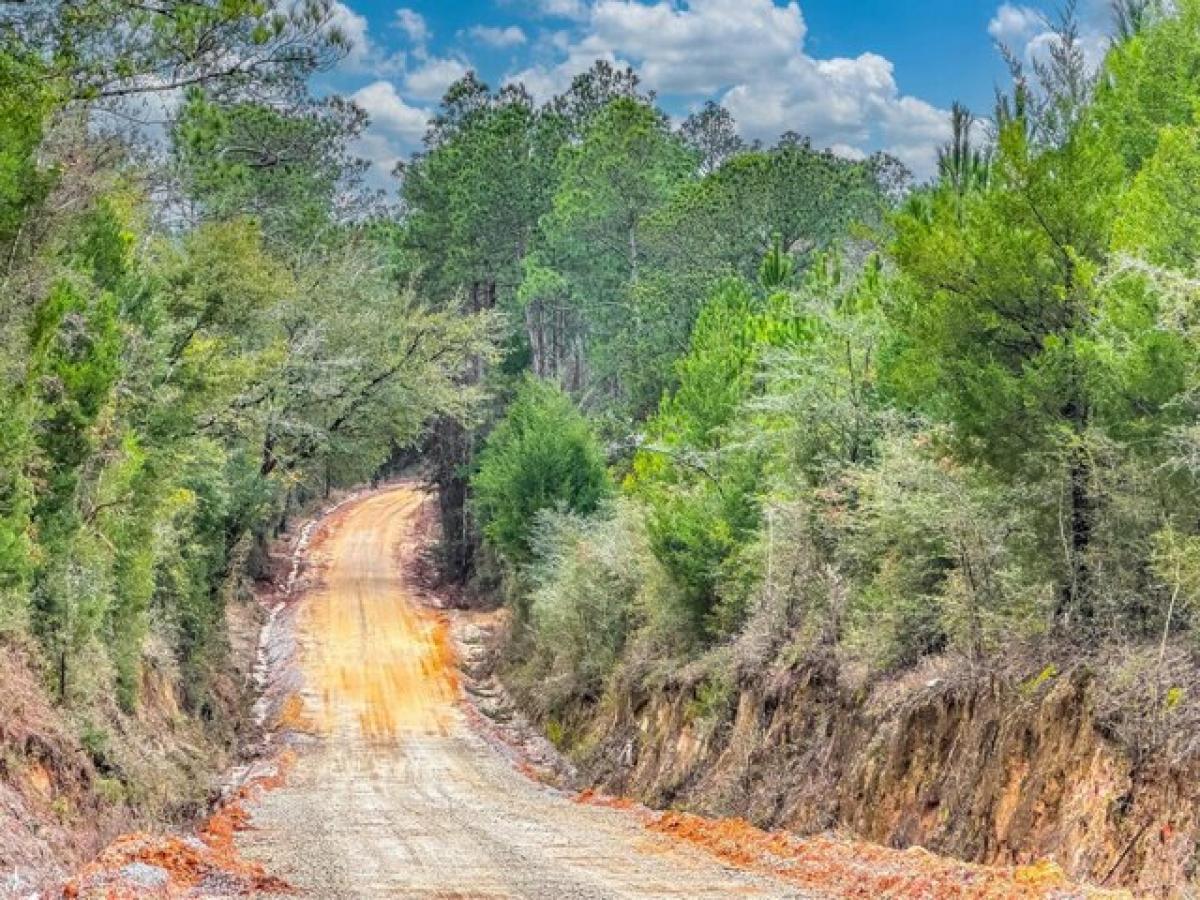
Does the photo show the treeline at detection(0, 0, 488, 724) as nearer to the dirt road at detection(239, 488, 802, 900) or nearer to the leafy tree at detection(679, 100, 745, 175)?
the dirt road at detection(239, 488, 802, 900)

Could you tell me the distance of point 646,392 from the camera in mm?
48812

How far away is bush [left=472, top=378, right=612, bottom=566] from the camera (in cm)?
3962

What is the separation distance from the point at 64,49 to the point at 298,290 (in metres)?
25.4

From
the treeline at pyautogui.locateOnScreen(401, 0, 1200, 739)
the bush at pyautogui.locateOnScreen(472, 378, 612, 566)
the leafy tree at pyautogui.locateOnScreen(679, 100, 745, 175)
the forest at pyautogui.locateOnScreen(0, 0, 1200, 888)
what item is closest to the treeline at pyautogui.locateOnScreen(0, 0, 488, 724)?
the forest at pyautogui.locateOnScreen(0, 0, 1200, 888)

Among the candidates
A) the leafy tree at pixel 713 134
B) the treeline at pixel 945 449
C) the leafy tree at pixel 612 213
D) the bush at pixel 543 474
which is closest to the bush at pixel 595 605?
the treeline at pixel 945 449

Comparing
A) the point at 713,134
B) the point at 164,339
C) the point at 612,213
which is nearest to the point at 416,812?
the point at 164,339

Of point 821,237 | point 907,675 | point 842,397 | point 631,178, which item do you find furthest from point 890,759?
point 631,178

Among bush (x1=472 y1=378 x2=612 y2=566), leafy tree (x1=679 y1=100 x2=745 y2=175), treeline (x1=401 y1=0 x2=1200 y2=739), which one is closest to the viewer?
treeline (x1=401 y1=0 x2=1200 y2=739)

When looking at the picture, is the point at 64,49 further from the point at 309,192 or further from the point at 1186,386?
the point at 309,192

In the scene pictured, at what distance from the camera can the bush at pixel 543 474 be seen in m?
39.6

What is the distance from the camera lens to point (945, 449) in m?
14.9

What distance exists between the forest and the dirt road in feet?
10.4

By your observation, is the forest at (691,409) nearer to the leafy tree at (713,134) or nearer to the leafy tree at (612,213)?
the leafy tree at (612,213)

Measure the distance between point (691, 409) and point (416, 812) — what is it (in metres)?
11.9
